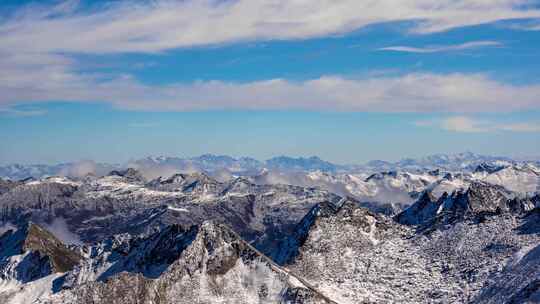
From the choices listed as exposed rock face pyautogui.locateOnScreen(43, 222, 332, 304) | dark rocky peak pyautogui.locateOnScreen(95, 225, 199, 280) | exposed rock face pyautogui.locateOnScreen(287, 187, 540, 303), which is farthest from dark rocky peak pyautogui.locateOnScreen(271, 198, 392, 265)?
dark rocky peak pyautogui.locateOnScreen(95, 225, 199, 280)

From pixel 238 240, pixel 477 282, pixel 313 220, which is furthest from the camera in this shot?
pixel 313 220

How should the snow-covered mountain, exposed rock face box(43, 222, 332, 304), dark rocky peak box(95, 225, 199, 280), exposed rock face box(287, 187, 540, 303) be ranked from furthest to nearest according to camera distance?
1. dark rocky peak box(95, 225, 199, 280)
2. exposed rock face box(287, 187, 540, 303)
3. the snow-covered mountain
4. exposed rock face box(43, 222, 332, 304)

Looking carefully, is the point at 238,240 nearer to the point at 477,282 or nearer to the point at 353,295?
the point at 353,295

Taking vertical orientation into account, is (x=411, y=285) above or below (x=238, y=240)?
below

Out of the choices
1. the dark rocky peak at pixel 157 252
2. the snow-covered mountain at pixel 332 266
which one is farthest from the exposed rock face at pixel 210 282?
the dark rocky peak at pixel 157 252

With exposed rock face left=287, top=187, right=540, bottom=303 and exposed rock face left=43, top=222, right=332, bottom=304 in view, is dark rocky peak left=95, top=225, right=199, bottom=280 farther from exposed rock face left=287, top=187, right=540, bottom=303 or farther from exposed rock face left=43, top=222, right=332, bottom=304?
exposed rock face left=287, top=187, right=540, bottom=303

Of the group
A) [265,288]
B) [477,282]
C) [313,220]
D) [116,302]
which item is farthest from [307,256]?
[116,302]

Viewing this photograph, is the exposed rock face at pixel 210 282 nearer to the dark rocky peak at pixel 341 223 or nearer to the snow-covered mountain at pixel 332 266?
the snow-covered mountain at pixel 332 266

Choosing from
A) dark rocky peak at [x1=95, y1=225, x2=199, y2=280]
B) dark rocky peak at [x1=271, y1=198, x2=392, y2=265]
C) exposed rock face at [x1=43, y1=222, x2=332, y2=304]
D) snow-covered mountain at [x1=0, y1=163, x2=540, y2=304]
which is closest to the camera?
exposed rock face at [x1=43, y1=222, x2=332, y2=304]

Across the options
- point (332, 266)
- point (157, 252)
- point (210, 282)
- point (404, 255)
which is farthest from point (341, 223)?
point (157, 252)

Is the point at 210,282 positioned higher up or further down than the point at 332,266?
higher up

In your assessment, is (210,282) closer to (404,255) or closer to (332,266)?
(332,266)
